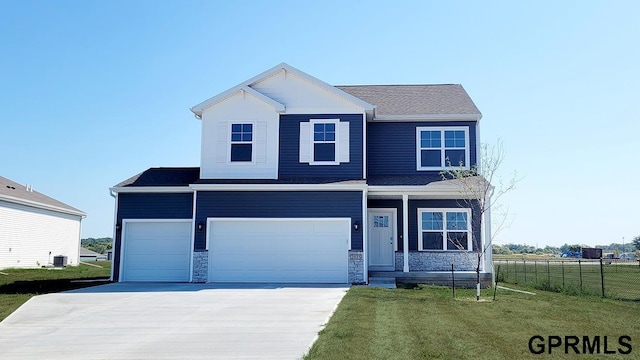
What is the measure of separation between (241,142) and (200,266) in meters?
4.38

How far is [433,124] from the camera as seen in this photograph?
19.7 meters

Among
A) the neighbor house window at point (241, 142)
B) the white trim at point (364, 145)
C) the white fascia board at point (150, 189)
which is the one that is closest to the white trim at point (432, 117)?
the white trim at point (364, 145)

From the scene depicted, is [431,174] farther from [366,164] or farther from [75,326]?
[75,326]

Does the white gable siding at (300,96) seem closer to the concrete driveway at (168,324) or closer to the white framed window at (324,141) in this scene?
the white framed window at (324,141)

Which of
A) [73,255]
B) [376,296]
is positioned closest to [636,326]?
[376,296]

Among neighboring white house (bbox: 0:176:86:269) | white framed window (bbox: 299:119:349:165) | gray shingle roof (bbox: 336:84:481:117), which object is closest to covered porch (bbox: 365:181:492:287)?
white framed window (bbox: 299:119:349:165)

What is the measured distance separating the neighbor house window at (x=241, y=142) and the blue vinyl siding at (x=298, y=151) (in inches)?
42.2

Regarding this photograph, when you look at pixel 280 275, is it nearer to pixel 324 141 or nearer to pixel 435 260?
pixel 324 141

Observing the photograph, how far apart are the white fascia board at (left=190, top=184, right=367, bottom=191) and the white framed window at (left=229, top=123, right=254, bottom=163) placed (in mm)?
1320

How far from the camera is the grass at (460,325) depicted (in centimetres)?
723

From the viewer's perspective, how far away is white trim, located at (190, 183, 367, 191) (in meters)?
17.4

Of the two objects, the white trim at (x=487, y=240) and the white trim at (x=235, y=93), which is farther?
the white trim at (x=235, y=93)

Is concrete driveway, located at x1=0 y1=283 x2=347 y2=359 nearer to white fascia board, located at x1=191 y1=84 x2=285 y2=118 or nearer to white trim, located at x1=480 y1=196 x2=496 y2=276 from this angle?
white trim, located at x1=480 y1=196 x2=496 y2=276

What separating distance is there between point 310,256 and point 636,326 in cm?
1022
